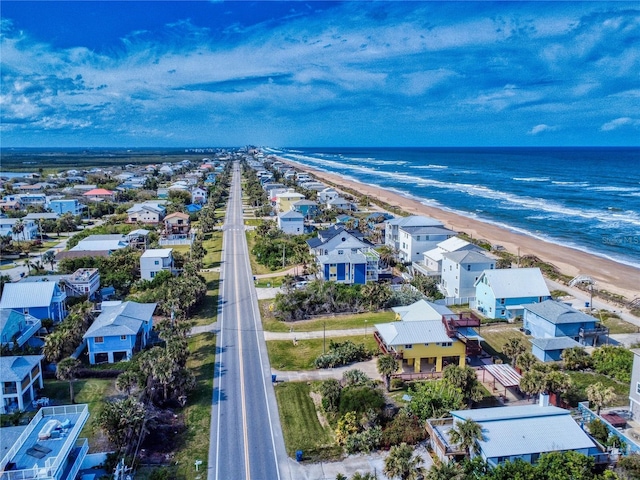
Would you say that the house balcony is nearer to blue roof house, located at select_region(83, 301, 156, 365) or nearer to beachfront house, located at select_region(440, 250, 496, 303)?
beachfront house, located at select_region(440, 250, 496, 303)

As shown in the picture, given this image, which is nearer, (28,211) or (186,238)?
(186,238)

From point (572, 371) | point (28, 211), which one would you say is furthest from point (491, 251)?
point (28, 211)

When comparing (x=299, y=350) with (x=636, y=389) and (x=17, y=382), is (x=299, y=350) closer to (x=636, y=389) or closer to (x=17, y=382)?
(x=17, y=382)

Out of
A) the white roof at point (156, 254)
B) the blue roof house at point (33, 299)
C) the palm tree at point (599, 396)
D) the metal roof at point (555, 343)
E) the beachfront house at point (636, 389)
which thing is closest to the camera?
the palm tree at point (599, 396)

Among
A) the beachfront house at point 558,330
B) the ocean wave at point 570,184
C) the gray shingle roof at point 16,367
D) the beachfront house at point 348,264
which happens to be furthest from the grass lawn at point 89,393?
the ocean wave at point 570,184

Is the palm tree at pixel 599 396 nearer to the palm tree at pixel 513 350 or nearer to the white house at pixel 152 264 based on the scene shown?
the palm tree at pixel 513 350

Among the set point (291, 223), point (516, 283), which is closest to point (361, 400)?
point (516, 283)

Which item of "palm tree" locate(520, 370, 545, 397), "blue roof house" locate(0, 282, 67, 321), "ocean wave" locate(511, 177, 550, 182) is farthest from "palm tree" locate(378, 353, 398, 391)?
"ocean wave" locate(511, 177, 550, 182)

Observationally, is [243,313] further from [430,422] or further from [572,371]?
[572,371]
